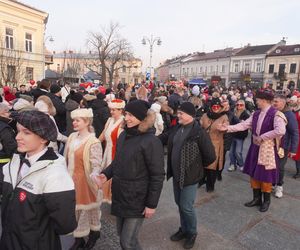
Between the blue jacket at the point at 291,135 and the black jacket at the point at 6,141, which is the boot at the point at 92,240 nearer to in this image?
the black jacket at the point at 6,141

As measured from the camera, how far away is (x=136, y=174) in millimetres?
2590

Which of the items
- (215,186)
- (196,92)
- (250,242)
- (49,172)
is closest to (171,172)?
(250,242)

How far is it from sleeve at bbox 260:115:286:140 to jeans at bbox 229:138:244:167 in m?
2.53

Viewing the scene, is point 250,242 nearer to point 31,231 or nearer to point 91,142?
point 91,142

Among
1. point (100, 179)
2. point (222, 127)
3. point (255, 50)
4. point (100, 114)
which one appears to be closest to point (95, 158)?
point (100, 179)

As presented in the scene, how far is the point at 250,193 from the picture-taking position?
5.30 m

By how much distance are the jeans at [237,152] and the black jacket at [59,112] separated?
4.44 m

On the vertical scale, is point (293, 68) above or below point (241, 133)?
above

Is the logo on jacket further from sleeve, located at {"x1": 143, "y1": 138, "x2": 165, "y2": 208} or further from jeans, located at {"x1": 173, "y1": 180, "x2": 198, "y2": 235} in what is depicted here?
jeans, located at {"x1": 173, "y1": 180, "x2": 198, "y2": 235}

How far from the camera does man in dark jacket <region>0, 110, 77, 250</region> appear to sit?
1797 millimetres

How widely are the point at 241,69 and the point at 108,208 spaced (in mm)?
62435

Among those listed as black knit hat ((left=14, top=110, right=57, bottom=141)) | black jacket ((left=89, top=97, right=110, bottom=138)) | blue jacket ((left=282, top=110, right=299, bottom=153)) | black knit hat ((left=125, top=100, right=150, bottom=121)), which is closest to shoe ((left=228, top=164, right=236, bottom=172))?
blue jacket ((left=282, top=110, right=299, bottom=153))

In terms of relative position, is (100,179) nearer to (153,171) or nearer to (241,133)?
(153,171)

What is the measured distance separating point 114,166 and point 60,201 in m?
1.03
